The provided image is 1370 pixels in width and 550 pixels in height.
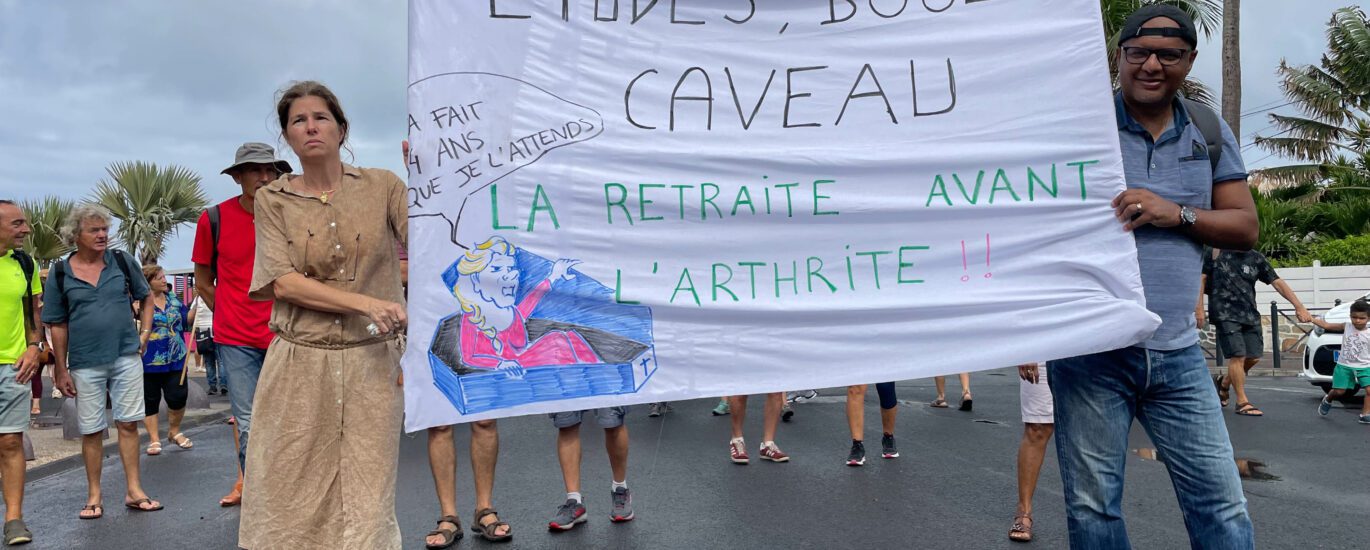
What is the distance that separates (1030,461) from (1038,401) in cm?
31

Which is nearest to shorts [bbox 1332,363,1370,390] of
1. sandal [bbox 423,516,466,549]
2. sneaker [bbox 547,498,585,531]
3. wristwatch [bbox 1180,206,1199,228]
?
sneaker [bbox 547,498,585,531]

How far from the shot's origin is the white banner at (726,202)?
3.19 metres

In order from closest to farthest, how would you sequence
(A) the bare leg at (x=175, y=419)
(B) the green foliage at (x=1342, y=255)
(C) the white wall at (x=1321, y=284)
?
(A) the bare leg at (x=175, y=419) < (C) the white wall at (x=1321, y=284) < (B) the green foliage at (x=1342, y=255)

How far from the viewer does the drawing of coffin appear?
3180 millimetres

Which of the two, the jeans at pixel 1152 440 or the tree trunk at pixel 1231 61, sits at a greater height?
the tree trunk at pixel 1231 61

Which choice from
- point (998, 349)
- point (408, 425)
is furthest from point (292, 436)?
point (998, 349)

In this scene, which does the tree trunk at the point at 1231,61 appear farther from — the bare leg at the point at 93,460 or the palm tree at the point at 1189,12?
the bare leg at the point at 93,460

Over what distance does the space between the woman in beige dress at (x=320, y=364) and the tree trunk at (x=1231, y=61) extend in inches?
687

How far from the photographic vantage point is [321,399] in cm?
329

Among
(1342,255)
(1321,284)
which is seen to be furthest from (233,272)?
(1342,255)

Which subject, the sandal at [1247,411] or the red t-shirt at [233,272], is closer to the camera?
the red t-shirt at [233,272]

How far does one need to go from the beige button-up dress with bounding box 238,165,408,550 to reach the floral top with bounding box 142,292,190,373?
17.0 ft

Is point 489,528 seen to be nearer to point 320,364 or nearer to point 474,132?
point 320,364

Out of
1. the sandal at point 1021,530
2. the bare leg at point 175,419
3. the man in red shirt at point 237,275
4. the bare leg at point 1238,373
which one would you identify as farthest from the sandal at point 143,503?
the bare leg at point 1238,373
